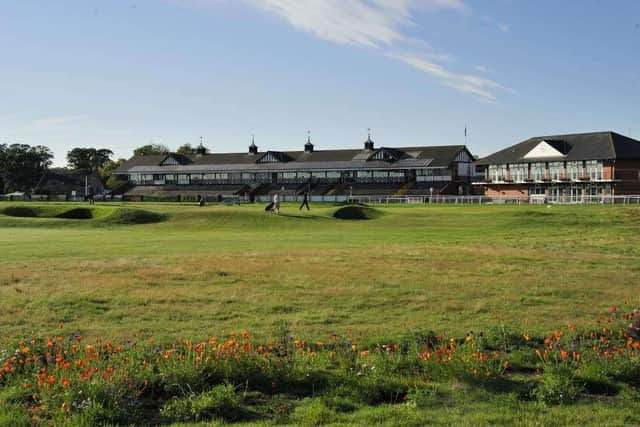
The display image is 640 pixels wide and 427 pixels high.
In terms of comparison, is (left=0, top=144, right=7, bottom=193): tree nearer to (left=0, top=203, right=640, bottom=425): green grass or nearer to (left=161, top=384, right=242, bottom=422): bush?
(left=0, top=203, right=640, bottom=425): green grass

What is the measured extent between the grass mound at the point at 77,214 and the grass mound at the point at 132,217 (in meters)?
3.61

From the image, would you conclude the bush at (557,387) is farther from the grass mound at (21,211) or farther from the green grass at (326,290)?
the grass mound at (21,211)

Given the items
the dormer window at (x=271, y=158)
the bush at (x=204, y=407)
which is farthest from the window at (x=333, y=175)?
Answer: the bush at (x=204, y=407)

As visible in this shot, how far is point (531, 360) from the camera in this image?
957 cm

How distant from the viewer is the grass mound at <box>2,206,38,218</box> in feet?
157

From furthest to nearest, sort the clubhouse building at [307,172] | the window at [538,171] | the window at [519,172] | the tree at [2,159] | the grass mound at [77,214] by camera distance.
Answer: the tree at [2,159]
the clubhouse building at [307,172]
the window at [519,172]
the window at [538,171]
the grass mound at [77,214]

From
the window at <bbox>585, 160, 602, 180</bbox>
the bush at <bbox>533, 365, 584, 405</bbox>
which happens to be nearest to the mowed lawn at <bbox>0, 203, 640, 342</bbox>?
the bush at <bbox>533, 365, 584, 405</bbox>

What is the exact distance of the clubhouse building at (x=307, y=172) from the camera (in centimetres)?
9631

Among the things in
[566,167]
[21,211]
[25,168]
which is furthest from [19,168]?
[566,167]

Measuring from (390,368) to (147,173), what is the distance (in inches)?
4453

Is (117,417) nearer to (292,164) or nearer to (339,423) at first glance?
(339,423)

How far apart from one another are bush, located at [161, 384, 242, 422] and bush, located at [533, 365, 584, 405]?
3491 mm

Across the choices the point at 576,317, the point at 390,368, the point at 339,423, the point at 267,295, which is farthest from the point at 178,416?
the point at 576,317

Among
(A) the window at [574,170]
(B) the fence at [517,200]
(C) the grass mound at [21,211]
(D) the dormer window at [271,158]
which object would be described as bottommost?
(B) the fence at [517,200]
